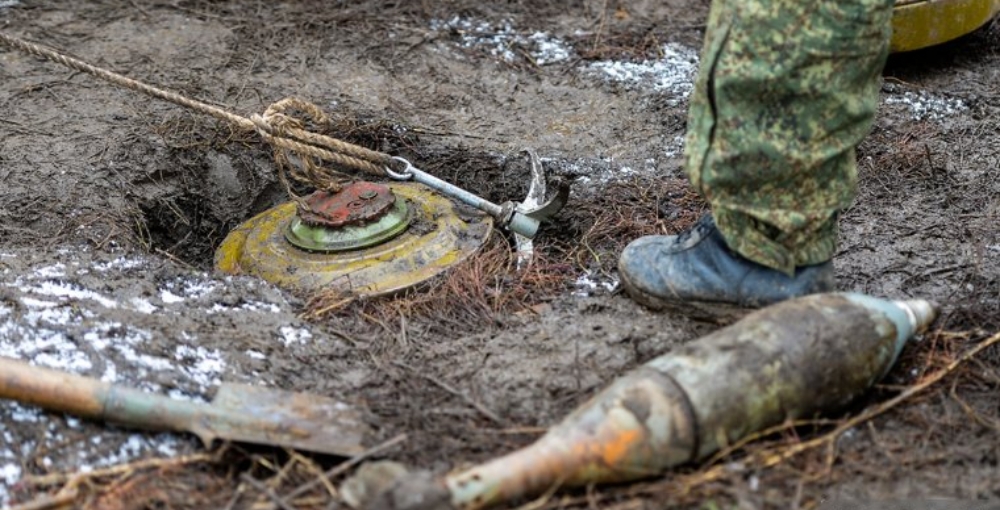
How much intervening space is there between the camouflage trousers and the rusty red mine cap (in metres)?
1.31

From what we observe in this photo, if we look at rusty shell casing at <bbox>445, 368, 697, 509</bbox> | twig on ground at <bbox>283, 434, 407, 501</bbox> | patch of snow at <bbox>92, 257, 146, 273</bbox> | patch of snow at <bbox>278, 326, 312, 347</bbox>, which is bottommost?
patch of snow at <bbox>92, 257, 146, 273</bbox>

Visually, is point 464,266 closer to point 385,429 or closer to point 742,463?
point 385,429

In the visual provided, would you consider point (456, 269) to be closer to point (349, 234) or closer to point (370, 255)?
point (370, 255)

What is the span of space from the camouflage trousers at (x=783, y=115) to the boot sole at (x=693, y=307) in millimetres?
179

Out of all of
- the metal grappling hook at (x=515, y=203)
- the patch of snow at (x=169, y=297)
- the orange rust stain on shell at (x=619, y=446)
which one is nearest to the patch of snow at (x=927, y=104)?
the metal grappling hook at (x=515, y=203)

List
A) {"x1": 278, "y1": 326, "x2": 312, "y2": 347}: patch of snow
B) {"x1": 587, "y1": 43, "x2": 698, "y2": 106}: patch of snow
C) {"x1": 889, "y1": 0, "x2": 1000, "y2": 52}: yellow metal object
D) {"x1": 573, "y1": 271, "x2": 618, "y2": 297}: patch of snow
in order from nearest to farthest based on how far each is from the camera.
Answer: {"x1": 278, "y1": 326, "x2": 312, "y2": 347}: patch of snow → {"x1": 573, "y1": 271, "x2": 618, "y2": 297}: patch of snow → {"x1": 889, "y1": 0, "x2": 1000, "y2": 52}: yellow metal object → {"x1": 587, "y1": 43, "x2": 698, "y2": 106}: patch of snow

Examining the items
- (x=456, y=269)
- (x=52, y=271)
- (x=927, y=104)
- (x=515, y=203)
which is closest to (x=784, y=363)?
(x=456, y=269)

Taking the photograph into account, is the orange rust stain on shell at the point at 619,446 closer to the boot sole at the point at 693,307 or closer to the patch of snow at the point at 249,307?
the boot sole at the point at 693,307

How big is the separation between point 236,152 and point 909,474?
2.93 metres

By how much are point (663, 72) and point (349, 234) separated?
187 cm

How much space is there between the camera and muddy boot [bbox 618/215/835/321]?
9.32 ft

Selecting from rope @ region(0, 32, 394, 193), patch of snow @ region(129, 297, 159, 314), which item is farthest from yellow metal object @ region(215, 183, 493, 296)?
patch of snow @ region(129, 297, 159, 314)

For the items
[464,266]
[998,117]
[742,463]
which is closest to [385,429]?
[742,463]

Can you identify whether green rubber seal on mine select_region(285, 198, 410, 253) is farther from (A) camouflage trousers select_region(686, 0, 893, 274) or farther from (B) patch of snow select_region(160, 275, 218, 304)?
(A) camouflage trousers select_region(686, 0, 893, 274)
